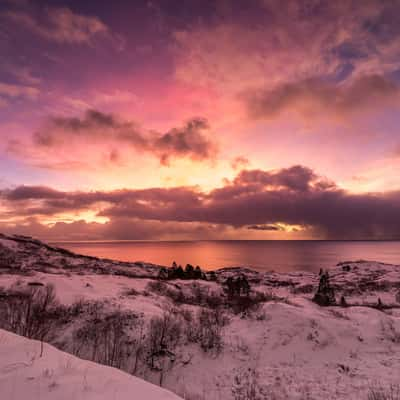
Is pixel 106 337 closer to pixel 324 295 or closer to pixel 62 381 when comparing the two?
pixel 62 381

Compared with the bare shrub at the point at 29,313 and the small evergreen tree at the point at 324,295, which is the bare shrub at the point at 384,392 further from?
the small evergreen tree at the point at 324,295

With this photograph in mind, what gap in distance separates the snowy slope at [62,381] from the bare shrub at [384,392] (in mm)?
8686

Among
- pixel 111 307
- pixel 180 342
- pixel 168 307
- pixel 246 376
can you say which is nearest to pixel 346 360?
pixel 246 376

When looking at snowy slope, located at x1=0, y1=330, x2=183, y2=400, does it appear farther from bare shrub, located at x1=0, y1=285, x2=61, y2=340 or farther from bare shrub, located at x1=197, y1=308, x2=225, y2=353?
bare shrub, located at x1=197, y1=308, x2=225, y2=353

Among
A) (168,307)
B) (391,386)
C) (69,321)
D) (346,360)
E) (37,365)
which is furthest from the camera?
(168,307)

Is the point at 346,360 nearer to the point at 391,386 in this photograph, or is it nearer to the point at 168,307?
the point at 391,386

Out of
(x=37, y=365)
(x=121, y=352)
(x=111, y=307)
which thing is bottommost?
(x=121, y=352)

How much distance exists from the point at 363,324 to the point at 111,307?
50.9 feet

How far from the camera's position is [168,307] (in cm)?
A: 1728

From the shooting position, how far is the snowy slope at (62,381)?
418 centimetres

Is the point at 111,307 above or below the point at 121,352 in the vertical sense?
above

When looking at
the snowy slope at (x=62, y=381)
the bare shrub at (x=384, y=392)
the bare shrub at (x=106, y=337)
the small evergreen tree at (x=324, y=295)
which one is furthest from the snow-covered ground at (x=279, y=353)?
the small evergreen tree at (x=324, y=295)

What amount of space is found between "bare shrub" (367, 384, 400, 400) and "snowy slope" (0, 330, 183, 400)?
8.69 metres

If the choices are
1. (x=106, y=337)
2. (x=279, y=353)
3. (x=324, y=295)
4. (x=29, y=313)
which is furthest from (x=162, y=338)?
(x=324, y=295)
